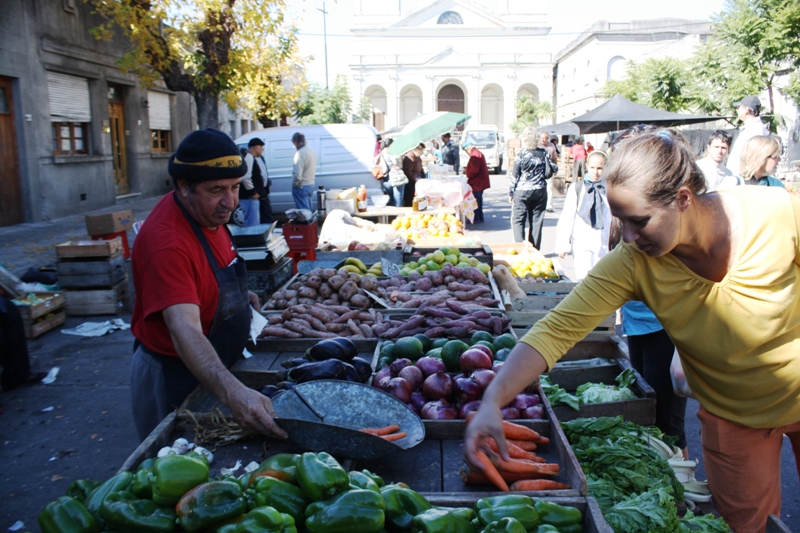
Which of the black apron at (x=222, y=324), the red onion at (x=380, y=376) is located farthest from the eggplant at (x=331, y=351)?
the black apron at (x=222, y=324)

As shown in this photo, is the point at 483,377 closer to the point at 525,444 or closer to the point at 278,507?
the point at 525,444

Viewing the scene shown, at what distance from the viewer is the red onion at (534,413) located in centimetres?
265

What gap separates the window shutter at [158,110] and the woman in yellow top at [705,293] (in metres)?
20.1

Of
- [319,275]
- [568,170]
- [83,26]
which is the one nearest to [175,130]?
[83,26]

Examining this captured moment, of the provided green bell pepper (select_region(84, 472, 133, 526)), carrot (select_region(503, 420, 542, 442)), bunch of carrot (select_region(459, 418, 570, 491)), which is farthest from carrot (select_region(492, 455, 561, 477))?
green bell pepper (select_region(84, 472, 133, 526))

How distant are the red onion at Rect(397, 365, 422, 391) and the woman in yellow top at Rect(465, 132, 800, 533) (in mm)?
915

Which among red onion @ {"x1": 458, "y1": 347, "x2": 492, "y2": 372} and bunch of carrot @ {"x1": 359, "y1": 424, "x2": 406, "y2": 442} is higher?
red onion @ {"x1": 458, "y1": 347, "x2": 492, "y2": 372}

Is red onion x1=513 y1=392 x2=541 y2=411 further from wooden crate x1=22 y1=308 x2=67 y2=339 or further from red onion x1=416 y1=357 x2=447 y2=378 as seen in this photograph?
wooden crate x1=22 y1=308 x2=67 y2=339

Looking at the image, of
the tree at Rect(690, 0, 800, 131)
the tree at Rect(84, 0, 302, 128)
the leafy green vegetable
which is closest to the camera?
the leafy green vegetable

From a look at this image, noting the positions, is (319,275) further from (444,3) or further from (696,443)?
(444,3)

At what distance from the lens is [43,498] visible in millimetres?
3918

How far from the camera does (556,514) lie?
1.78 meters

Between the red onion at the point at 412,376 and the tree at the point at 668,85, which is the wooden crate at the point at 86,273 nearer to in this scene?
the red onion at the point at 412,376

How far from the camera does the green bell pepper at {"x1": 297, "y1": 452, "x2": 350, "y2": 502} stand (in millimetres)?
1646
